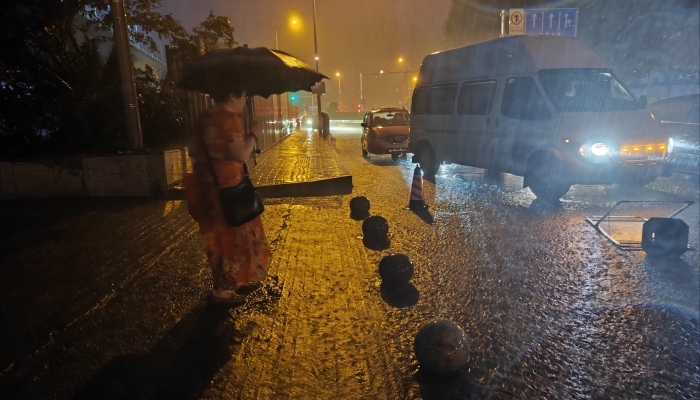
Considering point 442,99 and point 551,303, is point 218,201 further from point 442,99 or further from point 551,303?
point 442,99

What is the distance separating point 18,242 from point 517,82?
7.93 metres

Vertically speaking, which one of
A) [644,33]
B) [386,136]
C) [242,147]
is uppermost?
[644,33]

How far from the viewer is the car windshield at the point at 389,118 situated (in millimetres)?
16672

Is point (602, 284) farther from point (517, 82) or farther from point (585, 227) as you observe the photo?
point (517, 82)

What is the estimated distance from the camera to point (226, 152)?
11.7ft

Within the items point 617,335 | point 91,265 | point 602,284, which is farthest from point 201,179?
point 602,284

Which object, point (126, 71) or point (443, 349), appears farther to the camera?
point (126, 71)

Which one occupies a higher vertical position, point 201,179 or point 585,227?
point 201,179

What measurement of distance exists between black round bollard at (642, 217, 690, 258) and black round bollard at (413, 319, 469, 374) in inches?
136

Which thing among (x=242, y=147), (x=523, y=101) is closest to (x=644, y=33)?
(x=523, y=101)

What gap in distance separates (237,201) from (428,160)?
869 centimetres

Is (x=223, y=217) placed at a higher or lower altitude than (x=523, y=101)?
lower

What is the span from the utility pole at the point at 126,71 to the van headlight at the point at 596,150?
7.55 metres

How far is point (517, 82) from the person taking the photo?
8.69 m
